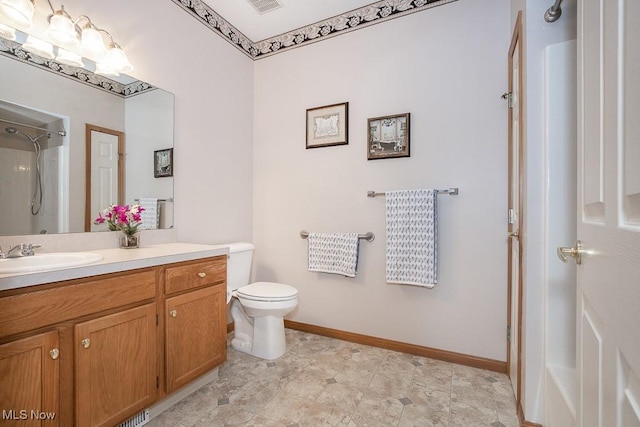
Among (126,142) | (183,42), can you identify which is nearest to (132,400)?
(126,142)

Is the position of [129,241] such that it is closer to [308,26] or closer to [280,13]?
[280,13]

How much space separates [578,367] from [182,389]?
5.75 ft

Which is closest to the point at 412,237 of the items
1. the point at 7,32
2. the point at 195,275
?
the point at 195,275

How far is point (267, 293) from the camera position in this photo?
198cm

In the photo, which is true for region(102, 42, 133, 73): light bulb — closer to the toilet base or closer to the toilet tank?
the toilet tank

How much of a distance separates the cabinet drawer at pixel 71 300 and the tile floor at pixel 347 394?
26.8 inches

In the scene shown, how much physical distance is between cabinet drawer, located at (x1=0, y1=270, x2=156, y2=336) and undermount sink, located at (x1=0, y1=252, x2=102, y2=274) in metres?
0.08

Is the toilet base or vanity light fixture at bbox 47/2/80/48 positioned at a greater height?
vanity light fixture at bbox 47/2/80/48

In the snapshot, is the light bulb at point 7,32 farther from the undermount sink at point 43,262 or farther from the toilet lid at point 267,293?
the toilet lid at point 267,293

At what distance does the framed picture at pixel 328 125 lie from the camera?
2.31 m

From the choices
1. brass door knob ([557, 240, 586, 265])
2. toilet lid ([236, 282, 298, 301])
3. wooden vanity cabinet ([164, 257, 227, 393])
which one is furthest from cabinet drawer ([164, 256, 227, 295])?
brass door knob ([557, 240, 586, 265])

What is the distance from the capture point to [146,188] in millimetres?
1855

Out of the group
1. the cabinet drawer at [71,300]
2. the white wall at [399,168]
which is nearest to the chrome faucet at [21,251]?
the cabinet drawer at [71,300]

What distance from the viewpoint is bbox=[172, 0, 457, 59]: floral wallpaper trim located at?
210 centimetres
